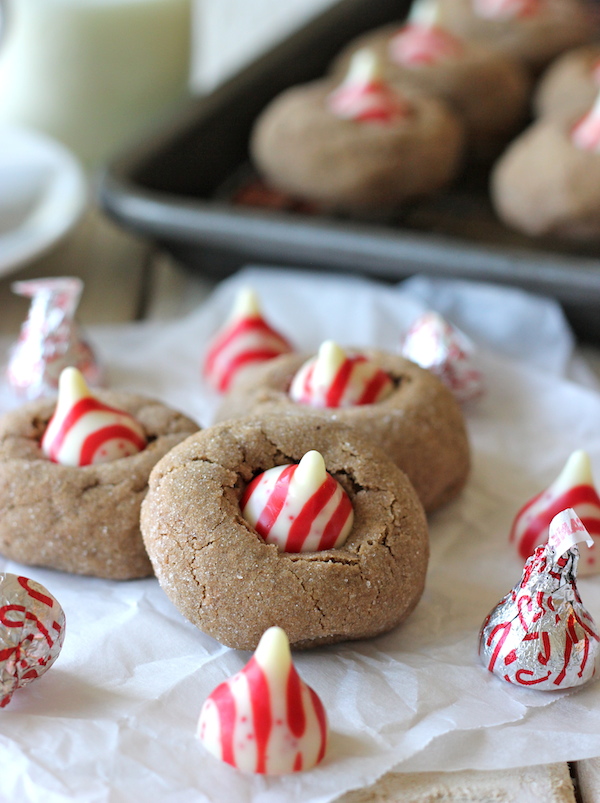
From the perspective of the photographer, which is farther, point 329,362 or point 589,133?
point 589,133

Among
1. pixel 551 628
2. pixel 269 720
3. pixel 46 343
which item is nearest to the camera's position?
pixel 269 720

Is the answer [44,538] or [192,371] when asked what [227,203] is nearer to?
[192,371]

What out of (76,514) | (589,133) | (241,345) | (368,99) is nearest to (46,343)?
(241,345)

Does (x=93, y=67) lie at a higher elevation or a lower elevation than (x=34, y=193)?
higher

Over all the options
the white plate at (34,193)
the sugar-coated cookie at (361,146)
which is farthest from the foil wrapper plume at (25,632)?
the sugar-coated cookie at (361,146)

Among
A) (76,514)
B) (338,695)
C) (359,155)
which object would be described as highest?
(359,155)

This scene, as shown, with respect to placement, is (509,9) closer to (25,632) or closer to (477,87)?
(477,87)
